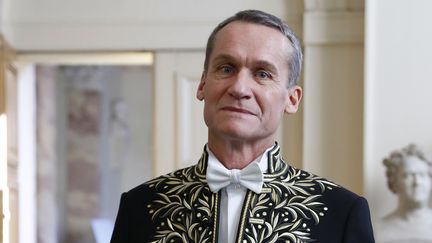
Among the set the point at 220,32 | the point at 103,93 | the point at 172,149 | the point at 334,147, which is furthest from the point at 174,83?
the point at 103,93

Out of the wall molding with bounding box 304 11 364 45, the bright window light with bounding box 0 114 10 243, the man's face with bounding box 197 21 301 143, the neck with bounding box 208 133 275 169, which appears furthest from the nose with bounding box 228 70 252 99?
the bright window light with bounding box 0 114 10 243

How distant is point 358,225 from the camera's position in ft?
5.68

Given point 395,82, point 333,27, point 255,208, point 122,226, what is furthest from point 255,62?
point 333,27

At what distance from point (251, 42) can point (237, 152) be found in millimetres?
191

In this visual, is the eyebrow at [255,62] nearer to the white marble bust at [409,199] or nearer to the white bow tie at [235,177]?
the white bow tie at [235,177]

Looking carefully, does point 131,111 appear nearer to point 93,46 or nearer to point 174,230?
point 93,46

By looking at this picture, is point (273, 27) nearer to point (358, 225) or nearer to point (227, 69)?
point (227, 69)

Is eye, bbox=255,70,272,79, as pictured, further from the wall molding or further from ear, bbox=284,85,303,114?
the wall molding

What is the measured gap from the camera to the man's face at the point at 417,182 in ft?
13.8

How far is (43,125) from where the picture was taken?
8.41m

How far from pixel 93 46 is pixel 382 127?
149 centimetres

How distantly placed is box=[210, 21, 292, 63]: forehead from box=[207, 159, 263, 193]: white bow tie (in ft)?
0.63

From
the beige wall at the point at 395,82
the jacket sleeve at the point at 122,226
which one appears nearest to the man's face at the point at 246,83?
the jacket sleeve at the point at 122,226

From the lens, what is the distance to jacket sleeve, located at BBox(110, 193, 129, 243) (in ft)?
5.97
